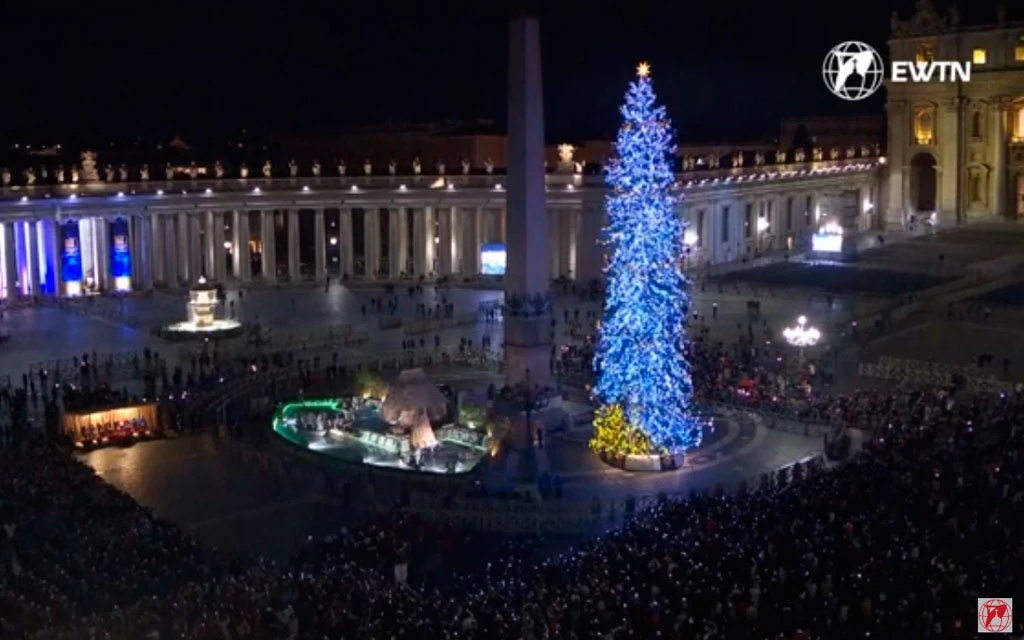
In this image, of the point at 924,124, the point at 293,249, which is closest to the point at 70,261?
the point at 293,249

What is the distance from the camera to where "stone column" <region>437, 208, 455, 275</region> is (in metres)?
73.6

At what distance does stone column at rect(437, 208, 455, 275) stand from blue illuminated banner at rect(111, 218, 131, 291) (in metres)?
16.3

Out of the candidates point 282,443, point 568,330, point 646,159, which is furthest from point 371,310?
point 646,159

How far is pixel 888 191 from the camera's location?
9100 centimetres

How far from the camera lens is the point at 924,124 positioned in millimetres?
87625

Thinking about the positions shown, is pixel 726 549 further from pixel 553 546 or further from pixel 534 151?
pixel 534 151

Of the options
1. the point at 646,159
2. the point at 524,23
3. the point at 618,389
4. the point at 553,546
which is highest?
the point at 524,23

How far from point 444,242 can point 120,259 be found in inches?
681

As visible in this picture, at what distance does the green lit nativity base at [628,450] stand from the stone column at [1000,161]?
58078 mm

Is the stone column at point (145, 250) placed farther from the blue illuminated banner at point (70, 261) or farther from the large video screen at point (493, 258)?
the large video screen at point (493, 258)

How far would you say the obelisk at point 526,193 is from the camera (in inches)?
1379

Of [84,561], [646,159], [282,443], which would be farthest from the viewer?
[282,443]

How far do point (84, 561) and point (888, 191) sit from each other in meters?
77.1

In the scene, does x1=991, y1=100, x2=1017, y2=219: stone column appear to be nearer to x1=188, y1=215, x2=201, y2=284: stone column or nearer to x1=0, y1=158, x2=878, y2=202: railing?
x1=0, y1=158, x2=878, y2=202: railing
